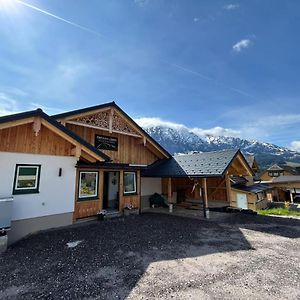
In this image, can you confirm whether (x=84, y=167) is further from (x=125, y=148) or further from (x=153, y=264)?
(x=153, y=264)

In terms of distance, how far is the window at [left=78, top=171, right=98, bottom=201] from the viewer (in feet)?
32.2

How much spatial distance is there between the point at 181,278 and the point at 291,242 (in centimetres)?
504

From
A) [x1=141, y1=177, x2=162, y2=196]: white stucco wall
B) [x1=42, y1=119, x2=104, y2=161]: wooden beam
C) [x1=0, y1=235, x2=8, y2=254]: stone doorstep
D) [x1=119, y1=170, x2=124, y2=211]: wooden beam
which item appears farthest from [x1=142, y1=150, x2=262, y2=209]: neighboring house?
[x1=0, y1=235, x2=8, y2=254]: stone doorstep

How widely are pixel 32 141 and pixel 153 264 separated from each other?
649cm

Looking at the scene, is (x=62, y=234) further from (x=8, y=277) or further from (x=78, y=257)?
(x=8, y=277)

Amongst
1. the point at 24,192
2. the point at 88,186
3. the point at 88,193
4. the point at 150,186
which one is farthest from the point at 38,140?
the point at 150,186

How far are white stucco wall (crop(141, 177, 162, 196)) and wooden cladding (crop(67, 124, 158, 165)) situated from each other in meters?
1.33

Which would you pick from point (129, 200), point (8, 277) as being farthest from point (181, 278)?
point (129, 200)

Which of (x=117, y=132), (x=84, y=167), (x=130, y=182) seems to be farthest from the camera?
(x=130, y=182)

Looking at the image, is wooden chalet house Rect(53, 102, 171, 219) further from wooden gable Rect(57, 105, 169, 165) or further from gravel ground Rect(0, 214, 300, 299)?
gravel ground Rect(0, 214, 300, 299)

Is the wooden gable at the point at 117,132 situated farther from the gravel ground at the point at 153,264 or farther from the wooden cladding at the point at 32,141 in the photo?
the gravel ground at the point at 153,264

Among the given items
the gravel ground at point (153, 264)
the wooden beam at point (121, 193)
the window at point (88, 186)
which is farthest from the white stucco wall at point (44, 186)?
the wooden beam at point (121, 193)

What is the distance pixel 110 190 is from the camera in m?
13.7

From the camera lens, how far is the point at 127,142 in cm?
1334
